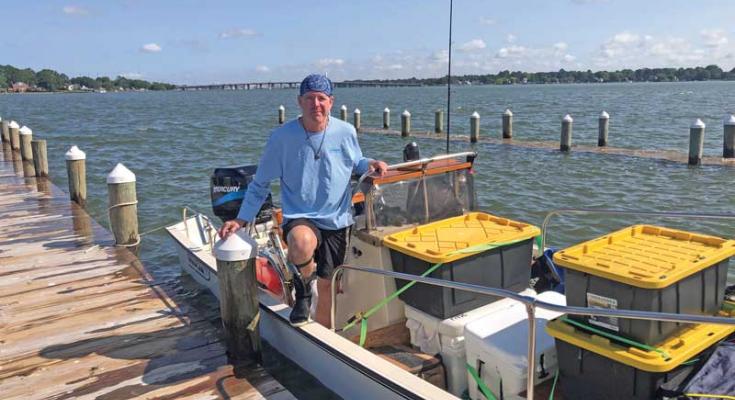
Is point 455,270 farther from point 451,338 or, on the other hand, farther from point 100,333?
point 100,333

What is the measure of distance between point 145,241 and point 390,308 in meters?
6.37

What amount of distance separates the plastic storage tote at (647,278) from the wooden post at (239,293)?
223cm

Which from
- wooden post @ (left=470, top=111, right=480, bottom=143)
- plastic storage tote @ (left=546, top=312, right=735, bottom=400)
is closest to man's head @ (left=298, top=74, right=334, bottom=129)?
plastic storage tote @ (left=546, top=312, right=735, bottom=400)

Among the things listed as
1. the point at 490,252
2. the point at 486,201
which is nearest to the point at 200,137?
the point at 486,201

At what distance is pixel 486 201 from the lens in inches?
533

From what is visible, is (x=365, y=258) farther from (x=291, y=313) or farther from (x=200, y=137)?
(x=200, y=137)

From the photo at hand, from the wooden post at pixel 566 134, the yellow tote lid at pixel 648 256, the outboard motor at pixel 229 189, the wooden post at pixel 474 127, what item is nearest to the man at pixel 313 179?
the yellow tote lid at pixel 648 256

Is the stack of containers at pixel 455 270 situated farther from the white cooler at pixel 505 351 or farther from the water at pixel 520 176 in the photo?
the water at pixel 520 176

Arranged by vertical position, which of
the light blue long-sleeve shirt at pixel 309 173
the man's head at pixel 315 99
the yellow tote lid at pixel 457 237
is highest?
the man's head at pixel 315 99

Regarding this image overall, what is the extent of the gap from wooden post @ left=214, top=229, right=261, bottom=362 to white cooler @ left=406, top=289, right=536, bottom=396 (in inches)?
50.1

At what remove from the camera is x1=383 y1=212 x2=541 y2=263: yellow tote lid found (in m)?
3.83

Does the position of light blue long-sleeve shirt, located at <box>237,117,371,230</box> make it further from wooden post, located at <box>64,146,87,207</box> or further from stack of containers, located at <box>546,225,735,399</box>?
wooden post, located at <box>64,146,87,207</box>

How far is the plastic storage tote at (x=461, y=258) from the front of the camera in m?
3.82

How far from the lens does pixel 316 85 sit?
3.89m
